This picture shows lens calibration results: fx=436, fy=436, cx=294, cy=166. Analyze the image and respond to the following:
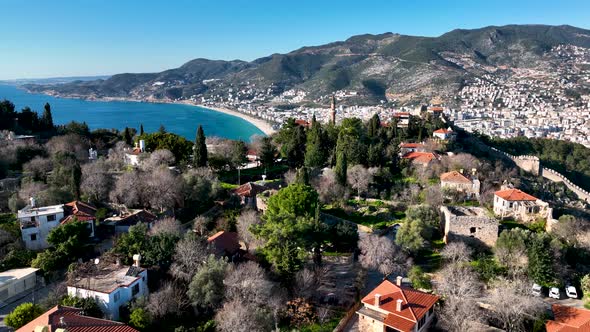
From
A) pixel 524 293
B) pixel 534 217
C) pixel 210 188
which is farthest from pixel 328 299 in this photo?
pixel 534 217

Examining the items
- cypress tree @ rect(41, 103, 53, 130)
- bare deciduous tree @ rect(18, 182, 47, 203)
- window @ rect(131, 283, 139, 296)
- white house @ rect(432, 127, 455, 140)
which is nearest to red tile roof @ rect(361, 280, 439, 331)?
window @ rect(131, 283, 139, 296)

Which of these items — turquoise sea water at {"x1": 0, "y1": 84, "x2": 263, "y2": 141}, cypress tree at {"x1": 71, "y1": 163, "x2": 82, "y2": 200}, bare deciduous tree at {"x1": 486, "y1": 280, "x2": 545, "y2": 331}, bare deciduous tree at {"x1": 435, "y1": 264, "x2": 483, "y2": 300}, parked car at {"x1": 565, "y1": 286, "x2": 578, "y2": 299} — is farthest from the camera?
turquoise sea water at {"x1": 0, "y1": 84, "x2": 263, "y2": 141}

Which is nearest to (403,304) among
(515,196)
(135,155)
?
(515,196)

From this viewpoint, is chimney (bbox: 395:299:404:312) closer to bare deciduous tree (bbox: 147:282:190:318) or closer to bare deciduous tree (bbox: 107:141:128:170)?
bare deciduous tree (bbox: 147:282:190:318)

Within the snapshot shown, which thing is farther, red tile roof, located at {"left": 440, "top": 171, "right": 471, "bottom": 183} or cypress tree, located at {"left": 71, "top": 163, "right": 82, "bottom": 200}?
red tile roof, located at {"left": 440, "top": 171, "right": 471, "bottom": 183}

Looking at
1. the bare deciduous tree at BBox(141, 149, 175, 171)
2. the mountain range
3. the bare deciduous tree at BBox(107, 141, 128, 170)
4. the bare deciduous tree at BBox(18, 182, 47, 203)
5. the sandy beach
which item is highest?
the mountain range
